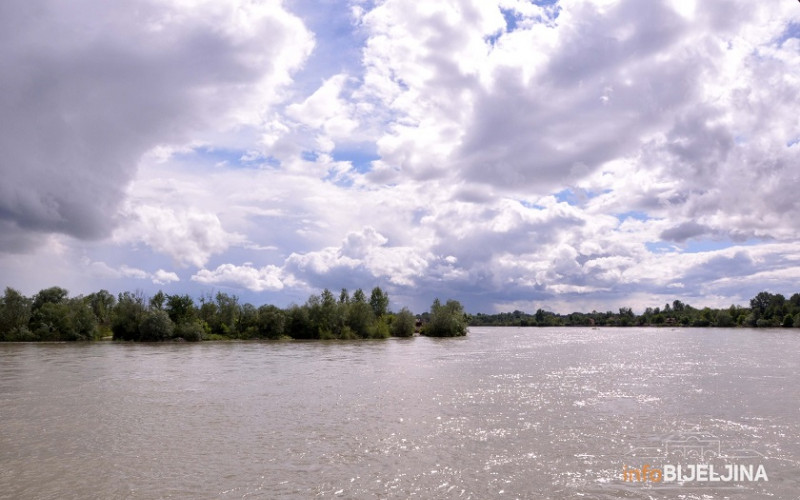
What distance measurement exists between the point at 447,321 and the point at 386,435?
107 metres

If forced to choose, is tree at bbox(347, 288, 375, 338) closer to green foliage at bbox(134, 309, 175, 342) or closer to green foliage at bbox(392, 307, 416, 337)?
green foliage at bbox(392, 307, 416, 337)

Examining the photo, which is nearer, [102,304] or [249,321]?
[249,321]

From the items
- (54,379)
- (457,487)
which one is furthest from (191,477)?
(54,379)

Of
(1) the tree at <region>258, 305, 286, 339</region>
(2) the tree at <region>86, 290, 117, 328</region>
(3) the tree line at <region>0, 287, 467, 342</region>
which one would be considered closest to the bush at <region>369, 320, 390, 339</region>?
(3) the tree line at <region>0, 287, 467, 342</region>

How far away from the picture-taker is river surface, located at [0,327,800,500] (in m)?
14.8

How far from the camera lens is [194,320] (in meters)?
104

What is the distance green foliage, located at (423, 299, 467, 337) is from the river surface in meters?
87.0

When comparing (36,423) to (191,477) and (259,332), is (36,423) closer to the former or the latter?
(191,477)

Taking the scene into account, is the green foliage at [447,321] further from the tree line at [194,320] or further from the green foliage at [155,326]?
the green foliage at [155,326]

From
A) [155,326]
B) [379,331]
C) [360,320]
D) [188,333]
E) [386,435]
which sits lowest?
[386,435]

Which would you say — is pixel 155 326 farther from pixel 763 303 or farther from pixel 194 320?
pixel 763 303

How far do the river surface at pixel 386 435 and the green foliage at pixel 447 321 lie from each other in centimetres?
8701

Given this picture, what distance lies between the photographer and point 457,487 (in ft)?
48.2

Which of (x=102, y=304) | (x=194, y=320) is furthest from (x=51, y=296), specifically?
(x=194, y=320)
